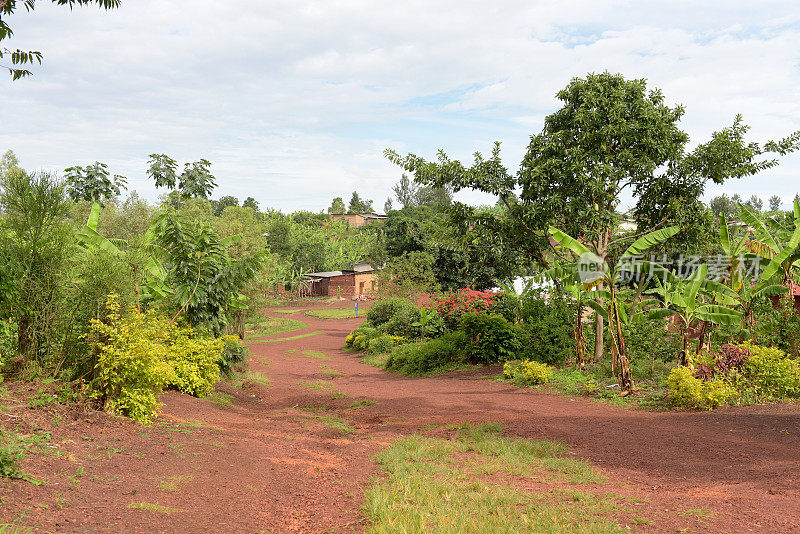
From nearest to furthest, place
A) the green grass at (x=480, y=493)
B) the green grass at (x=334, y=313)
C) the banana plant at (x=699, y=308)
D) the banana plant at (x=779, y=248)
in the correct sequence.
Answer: the green grass at (x=480, y=493), the banana plant at (x=779, y=248), the banana plant at (x=699, y=308), the green grass at (x=334, y=313)

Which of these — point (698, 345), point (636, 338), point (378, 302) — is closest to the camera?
point (698, 345)

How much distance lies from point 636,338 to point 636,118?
534cm

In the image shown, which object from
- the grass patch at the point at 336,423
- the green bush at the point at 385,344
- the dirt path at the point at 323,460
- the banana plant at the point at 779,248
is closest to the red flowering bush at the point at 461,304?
the green bush at the point at 385,344

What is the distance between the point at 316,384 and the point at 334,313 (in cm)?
2884

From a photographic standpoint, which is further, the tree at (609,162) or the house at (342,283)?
the house at (342,283)

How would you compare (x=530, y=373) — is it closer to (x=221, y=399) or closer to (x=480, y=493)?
(x=221, y=399)

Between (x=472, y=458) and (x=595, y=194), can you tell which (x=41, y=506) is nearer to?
(x=472, y=458)

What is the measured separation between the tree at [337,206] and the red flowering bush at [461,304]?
96.1 m

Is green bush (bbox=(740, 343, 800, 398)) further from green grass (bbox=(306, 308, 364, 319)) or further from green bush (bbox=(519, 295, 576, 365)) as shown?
green grass (bbox=(306, 308, 364, 319))

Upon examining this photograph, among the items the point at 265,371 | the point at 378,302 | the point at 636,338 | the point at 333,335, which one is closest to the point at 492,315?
the point at 636,338

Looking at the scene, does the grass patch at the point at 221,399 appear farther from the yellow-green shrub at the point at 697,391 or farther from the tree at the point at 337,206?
the tree at the point at 337,206

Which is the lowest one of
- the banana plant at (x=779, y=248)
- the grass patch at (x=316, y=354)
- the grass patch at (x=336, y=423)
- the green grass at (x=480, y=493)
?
the grass patch at (x=316, y=354)

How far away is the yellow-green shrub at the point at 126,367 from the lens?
685 centimetres

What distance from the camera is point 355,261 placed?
69.4 metres
